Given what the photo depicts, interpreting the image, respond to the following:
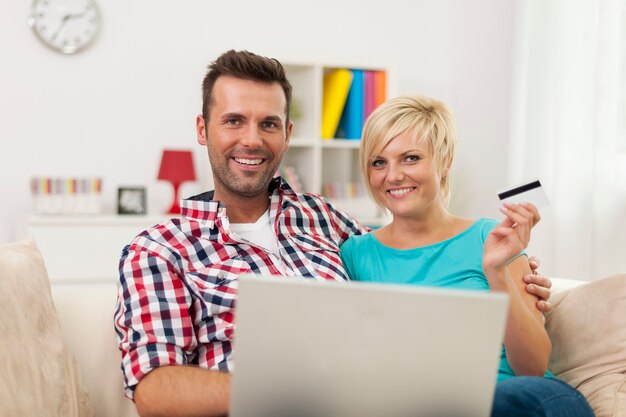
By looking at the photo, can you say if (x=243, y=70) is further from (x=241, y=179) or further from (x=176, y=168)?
(x=176, y=168)

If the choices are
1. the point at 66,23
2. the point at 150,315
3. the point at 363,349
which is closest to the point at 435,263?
the point at 150,315

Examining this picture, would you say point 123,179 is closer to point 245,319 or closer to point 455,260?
point 455,260

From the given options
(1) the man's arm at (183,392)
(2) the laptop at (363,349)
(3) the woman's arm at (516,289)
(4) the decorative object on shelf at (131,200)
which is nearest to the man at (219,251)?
(1) the man's arm at (183,392)

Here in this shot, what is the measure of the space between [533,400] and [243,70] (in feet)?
3.39

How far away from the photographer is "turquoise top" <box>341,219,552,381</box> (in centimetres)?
170

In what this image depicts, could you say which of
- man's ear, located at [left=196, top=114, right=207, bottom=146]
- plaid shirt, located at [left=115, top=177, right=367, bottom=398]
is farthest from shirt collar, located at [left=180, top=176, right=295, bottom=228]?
man's ear, located at [left=196, top=114, right=207, bottom=146]

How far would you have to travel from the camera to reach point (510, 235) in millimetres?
1501

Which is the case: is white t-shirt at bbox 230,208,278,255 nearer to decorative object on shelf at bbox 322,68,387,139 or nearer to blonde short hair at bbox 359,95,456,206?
blonde short hair at bbox 359,95,456,206

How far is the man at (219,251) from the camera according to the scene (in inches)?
57.5

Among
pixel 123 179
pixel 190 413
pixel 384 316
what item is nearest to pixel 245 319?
pixel 384 316

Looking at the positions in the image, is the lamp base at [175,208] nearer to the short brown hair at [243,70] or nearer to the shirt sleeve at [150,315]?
the short brown hair at [243,70]

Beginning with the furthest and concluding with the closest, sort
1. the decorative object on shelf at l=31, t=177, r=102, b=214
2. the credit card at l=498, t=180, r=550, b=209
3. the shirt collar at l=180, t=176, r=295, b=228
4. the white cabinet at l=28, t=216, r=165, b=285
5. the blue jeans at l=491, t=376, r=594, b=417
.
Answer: the decorative object on shelf at l=31, t=177, r=102, b=214
the white cabinet at l=28, t=216, r=165, b=285
the shirt collar at l=180, t=176, r=295, b=228
the credit card at l=498, t=180, r=550, b=209
the blue jeans at l=491, t=376, r=594, b=417

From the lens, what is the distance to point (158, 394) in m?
1.42

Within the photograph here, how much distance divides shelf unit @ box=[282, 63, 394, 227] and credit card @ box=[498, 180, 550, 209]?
7.90 feet
